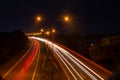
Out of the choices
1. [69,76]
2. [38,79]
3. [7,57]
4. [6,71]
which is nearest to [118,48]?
[69,76]

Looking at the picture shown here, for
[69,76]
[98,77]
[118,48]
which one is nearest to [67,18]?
[98,77]

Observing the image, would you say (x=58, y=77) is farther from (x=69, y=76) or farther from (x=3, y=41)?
(x=3, y=41)

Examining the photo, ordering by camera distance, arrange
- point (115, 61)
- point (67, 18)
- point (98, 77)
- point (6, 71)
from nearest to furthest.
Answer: point (67, 18) < point (98, 77) < point (115, 61) < point (6, 71)

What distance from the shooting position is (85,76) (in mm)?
47719

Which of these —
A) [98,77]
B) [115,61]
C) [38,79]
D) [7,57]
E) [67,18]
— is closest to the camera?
[67,18]

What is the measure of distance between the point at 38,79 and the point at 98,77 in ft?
33.5

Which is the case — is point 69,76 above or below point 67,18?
below

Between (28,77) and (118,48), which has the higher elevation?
(118,48)

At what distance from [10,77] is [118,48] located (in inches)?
777

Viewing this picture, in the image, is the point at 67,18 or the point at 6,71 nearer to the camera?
the point at 67,18

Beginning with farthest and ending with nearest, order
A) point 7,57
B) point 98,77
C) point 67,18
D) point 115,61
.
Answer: point 7,57 → point 115,61 → point 98,77 → point 67,18

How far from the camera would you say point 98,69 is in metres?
52.7

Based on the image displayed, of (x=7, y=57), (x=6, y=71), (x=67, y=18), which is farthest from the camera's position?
(x=7, y=57)

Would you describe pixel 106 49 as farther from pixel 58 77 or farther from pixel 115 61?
pixel 58 77
